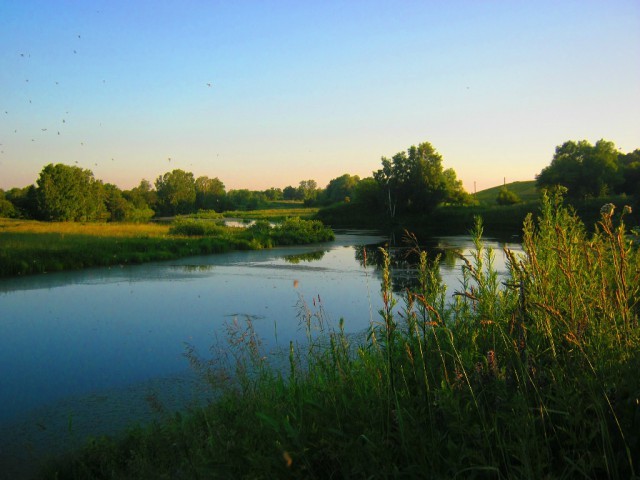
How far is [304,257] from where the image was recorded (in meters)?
19.9

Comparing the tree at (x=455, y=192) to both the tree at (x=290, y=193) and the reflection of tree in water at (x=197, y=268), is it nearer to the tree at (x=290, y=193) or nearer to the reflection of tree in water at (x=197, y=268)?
the reflection of tree in water at (x=197, y=268)

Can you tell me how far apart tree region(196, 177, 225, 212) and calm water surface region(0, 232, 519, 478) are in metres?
86.3

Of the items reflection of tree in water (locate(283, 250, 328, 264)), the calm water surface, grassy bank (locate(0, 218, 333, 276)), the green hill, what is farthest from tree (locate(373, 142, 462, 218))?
the calm water surface

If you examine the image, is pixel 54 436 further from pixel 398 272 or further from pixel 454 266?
pixel 454 266

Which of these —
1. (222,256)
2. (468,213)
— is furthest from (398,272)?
→ (468,213)

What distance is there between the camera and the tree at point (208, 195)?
101 metres

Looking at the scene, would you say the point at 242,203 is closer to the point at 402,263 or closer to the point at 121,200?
the point at 121,200

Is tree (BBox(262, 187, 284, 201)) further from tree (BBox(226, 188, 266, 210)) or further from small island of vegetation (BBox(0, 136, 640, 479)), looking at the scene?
small island of vegetation (BBox(0, 136, 640, 479))

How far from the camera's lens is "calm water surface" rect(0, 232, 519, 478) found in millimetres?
4812

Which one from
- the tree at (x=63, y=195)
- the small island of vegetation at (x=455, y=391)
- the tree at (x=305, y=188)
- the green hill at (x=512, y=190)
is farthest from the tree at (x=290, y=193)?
the small island of vegetation at (x=455, y=391)

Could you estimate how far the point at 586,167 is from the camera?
4144cm

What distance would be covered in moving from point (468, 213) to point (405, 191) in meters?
8.08

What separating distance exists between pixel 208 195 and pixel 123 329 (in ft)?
Result: 326

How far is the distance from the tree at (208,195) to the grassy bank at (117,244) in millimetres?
74103
